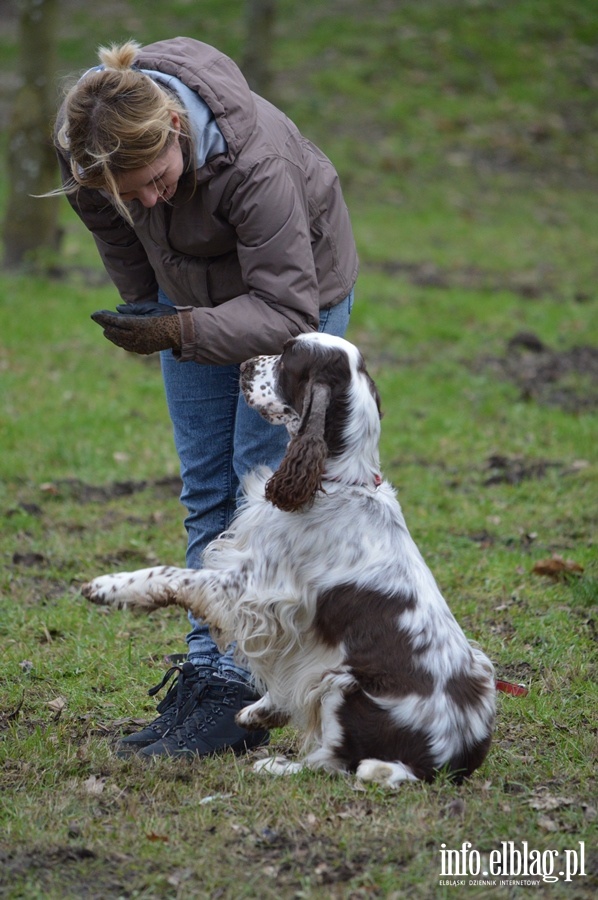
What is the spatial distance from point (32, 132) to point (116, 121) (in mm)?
9141

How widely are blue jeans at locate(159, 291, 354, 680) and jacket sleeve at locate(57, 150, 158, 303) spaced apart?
0.13 metres

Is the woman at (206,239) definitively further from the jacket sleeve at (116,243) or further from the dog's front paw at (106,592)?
the dog's front paw at (106,592)

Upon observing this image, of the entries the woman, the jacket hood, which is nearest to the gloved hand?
the woman

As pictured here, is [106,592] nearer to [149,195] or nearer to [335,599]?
[335,599]

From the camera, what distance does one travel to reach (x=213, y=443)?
15.5 feet

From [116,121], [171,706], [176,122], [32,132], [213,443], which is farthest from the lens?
[32,132]

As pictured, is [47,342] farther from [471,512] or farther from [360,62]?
[360,62]

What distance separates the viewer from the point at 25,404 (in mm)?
9070

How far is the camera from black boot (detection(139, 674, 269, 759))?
14.3 feet

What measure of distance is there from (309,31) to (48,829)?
21.5 m

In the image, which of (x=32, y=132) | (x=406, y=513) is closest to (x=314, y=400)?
(x=406, y=513)

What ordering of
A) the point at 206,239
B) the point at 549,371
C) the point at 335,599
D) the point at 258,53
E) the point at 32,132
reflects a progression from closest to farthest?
the point at 335,599 → the point at 206,239 → the point at 549,371 → the point at 32,132 → the point at 258,53

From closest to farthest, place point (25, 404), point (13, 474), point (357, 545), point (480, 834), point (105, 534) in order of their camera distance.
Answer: point (480, 834) → point (357, 545) → point (105, 534) → point (13, 474) → point (25, 404)

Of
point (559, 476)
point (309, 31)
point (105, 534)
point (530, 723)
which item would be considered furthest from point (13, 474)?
point (309, 31)
